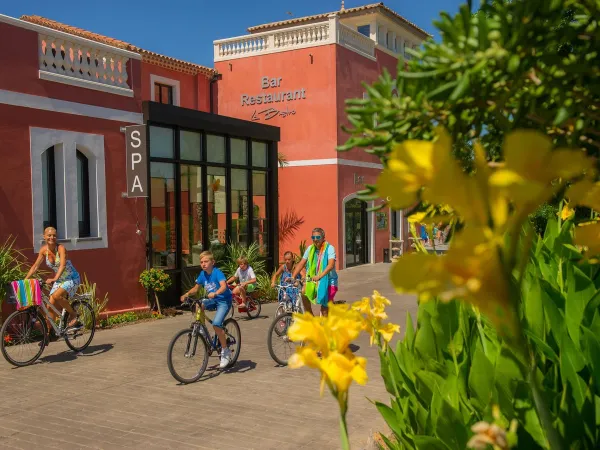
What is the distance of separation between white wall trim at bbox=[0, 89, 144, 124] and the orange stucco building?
31.0 feet

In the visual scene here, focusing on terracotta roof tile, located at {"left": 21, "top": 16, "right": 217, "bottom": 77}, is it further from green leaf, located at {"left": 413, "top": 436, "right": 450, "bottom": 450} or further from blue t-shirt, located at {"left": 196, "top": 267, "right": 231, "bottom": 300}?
green leaf, located at {"left": 413, "top": 436, "right": 450, "bottom": 450}

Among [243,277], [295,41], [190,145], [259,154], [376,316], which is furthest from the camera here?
[295,41]

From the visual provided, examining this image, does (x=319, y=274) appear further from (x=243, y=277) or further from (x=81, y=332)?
(x=243, y=277)

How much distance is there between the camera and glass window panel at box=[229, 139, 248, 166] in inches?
611

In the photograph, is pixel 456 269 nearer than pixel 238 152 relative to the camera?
Yes

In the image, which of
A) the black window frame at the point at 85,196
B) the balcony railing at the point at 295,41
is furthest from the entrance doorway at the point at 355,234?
the black window frame at the point at 85,196

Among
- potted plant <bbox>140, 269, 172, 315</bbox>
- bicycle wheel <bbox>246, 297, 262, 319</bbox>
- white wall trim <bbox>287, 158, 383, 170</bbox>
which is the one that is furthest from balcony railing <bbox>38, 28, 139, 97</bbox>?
white wall trim <bbox>287, 158, 383, 170</bbox>

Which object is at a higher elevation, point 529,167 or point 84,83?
point 84,83

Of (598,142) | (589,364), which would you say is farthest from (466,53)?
(589,364)

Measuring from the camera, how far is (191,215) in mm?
14297

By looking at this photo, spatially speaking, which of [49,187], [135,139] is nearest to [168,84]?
[135,139]

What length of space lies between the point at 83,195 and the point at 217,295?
5318mm

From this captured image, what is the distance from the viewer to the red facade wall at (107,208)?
10109 mm

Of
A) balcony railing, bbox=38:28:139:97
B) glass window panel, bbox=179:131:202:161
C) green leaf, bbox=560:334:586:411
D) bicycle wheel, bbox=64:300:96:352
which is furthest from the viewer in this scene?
glass window panel, bbox=179:131:202:161
